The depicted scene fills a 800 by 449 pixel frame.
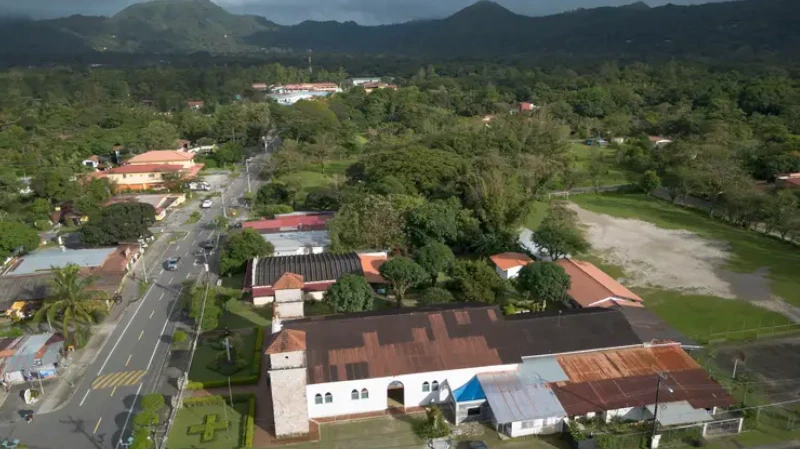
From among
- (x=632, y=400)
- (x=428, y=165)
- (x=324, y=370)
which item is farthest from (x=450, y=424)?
(x=428, y=165)

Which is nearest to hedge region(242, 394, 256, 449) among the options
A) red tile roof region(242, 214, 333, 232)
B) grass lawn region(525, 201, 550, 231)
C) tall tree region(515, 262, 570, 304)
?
tall tree region(515, 262, 570, 304)

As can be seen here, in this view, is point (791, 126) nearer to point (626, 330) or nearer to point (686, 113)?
point (686, 113)

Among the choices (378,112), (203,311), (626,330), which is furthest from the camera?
(378,112)

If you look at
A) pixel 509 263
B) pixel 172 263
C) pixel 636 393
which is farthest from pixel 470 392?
pixel 172 263

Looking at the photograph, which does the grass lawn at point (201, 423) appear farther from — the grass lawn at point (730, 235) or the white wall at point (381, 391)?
the grass lawn at point (730, 235)

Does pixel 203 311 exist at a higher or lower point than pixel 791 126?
lower

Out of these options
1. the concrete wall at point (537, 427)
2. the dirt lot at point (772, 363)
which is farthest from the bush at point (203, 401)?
the dirt lot at point (772, 363)
